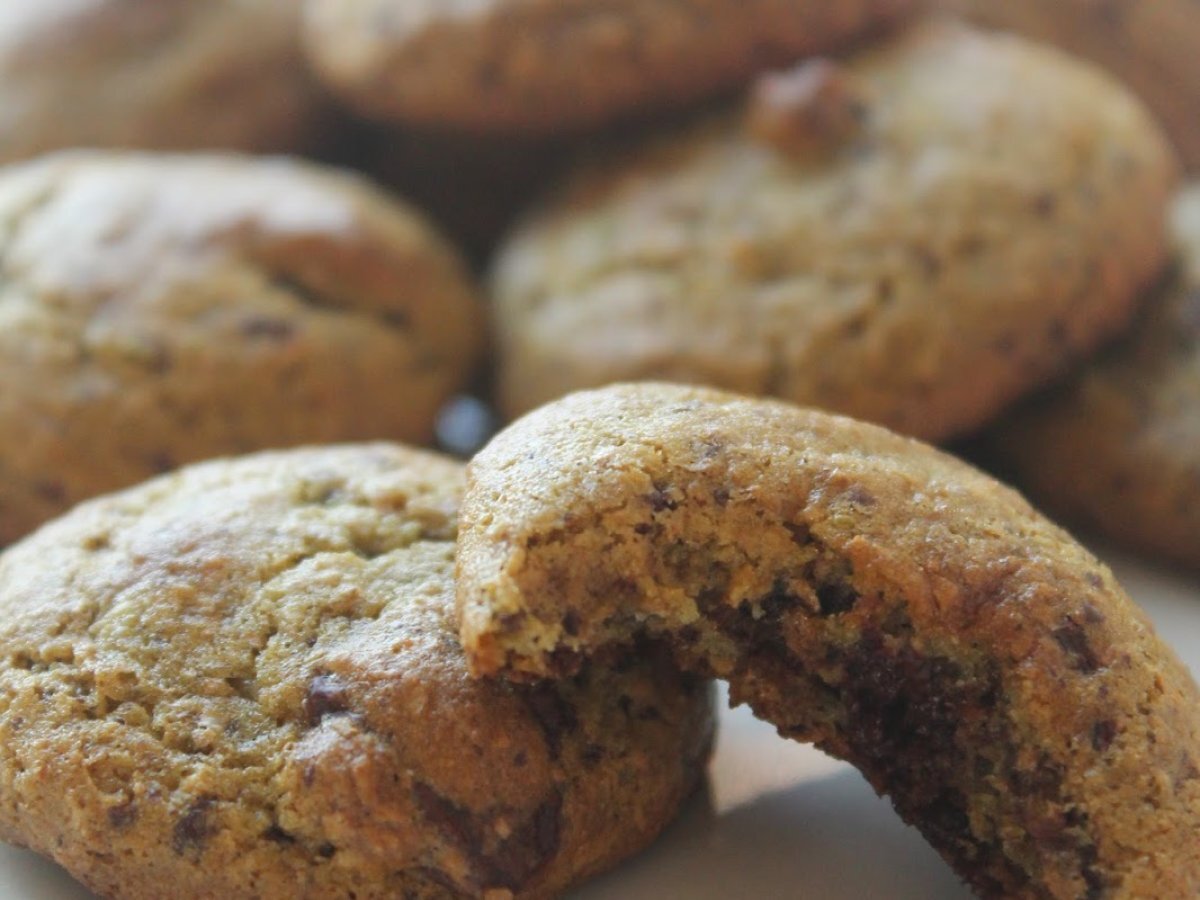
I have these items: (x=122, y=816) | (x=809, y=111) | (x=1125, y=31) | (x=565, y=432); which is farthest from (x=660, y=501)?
(x=1125, y=31)

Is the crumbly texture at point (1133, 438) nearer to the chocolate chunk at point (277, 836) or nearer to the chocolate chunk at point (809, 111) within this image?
the chocolate chunk at point (809, 111)

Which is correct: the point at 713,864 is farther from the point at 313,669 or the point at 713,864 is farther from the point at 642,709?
the point at 313,669

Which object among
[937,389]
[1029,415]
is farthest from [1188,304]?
[937,389]

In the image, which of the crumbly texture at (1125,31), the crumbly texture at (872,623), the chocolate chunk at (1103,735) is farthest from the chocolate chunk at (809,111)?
the chocolate chunk at (1103,735)

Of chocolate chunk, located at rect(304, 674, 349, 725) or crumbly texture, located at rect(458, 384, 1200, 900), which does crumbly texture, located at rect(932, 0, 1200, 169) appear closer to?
crumbly texture, located at rect(458, 384, 1200, 900)

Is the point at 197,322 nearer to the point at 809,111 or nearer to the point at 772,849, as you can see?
the point at 809,111

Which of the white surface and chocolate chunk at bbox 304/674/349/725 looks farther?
the white surface

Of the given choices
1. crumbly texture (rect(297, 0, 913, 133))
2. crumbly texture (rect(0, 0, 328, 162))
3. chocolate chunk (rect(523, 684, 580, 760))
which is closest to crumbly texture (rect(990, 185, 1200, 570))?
crumbly texture (rect(297, 0, 913, 133))
